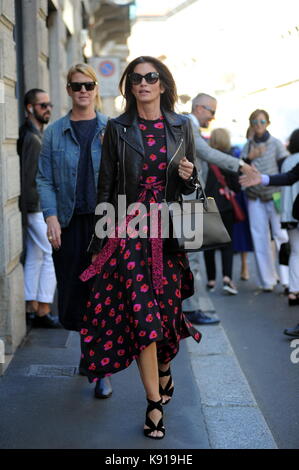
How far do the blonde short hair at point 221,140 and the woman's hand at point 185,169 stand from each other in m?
5.01

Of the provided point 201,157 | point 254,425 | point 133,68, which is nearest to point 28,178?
point 201,157

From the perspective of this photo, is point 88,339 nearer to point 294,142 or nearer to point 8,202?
point 8,202

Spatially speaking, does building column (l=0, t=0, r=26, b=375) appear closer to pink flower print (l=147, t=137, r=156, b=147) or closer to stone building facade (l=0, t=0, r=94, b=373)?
stone building facade (l=0, t=0, r=94, b=373)

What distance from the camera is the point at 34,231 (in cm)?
705

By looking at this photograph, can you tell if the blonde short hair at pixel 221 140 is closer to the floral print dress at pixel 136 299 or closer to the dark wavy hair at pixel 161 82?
the dark wavy hair at pixel 161 82

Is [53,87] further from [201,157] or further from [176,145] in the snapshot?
[176,145]

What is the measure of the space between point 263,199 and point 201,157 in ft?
7.50

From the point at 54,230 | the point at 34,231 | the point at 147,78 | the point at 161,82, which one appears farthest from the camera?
the point at 34,231

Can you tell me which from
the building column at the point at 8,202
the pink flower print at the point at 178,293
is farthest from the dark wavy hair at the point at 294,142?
the pink flower print at the point at 178,293

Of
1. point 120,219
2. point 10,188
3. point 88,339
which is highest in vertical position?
point 10,188

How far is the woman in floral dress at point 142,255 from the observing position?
423cm

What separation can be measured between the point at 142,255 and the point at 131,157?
1.68 feet

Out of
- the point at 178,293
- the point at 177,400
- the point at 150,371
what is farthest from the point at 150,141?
the point at 177,400

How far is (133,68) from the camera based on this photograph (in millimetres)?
4441
